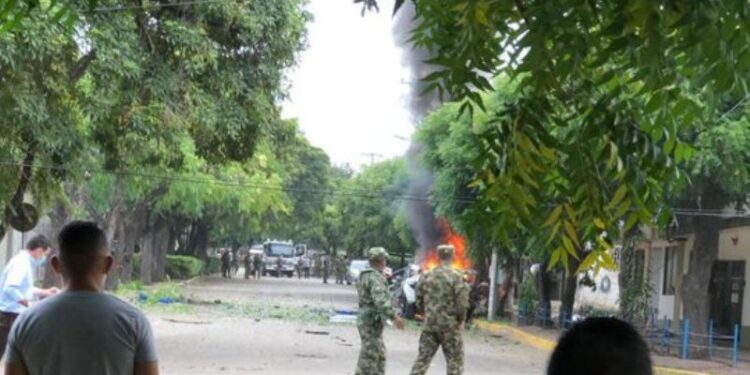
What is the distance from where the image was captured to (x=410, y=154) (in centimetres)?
3888

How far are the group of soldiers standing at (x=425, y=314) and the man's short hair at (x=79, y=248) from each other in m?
7.01

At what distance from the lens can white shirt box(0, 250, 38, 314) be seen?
10461mm

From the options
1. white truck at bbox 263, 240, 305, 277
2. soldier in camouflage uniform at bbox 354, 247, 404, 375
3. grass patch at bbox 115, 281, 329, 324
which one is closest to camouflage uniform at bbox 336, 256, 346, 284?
white truck at bbox 263, 240, 305, 277

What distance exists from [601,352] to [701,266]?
1831cm

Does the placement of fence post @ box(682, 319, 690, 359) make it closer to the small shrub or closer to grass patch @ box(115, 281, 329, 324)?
grass patch @ box(115, 281, 329, 324)

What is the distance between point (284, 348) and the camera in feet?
59.3

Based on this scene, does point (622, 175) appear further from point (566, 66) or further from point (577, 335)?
point (577, 335)

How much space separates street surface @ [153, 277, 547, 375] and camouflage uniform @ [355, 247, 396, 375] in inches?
139

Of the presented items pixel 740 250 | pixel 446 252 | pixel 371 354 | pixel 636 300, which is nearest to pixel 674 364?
pixel 636 300

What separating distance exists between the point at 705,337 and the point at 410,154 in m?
21.1


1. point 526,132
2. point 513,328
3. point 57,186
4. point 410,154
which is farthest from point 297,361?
point 410,154

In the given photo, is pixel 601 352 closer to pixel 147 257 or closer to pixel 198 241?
pixel 147 257

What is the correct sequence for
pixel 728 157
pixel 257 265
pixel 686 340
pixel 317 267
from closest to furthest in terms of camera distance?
pixel 728 157 < pixel 686 340 < pixel 257 265 < pixel 317 267

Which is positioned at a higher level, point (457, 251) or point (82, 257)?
point (457, 251)
